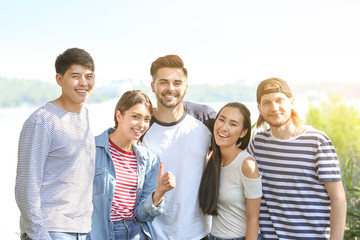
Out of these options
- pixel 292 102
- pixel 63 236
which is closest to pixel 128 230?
pixel 63 236

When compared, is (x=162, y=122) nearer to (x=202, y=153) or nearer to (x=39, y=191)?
(x=202, y=153)

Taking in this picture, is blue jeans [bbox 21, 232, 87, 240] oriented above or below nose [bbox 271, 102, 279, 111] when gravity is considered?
below

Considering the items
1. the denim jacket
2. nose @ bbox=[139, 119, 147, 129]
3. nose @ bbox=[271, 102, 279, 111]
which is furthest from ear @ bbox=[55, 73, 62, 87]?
nose @ bbox=[271, 102, 279, 111]

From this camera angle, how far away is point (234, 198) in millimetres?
2105

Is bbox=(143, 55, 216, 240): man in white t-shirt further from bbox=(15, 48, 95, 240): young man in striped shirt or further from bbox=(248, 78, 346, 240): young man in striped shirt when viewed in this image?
bbox=(15, 48, 95, 240): young man in striped shirt

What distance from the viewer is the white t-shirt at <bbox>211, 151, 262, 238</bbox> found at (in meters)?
2.06

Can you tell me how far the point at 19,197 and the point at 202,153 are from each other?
1.04m

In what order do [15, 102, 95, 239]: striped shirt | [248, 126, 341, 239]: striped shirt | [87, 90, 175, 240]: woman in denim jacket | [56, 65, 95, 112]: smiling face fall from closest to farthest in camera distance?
[15, 102, 95, 239]: striped shirt → [56, 65, 95, 112]: smiling face → [87, 90, 175, 240]: woman in denim jacket → [248, 126, 341, 239]: striped shirt

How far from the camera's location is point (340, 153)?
6324mm

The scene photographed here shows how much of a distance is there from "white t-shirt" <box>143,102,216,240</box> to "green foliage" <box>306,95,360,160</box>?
460 cm

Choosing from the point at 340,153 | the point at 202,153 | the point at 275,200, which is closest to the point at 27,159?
the point at 202,153

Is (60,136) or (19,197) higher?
(60,136)

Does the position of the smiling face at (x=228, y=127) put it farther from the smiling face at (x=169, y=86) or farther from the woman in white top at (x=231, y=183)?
the smiling face at (x=169, y=86)

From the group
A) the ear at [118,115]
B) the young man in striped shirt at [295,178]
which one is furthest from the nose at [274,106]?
the ear at [118,115]
